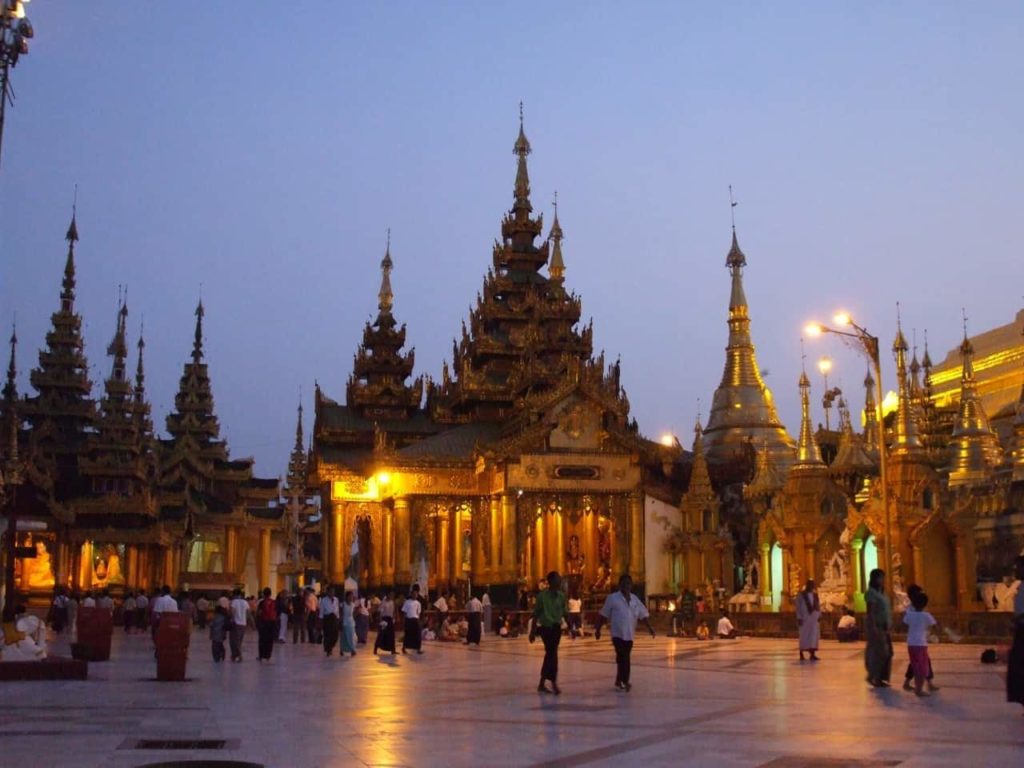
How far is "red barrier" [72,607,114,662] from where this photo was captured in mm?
21922

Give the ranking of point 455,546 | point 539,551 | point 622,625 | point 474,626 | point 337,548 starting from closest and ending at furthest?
point 622,625, point 474,626, point 337,548, point 455,546, point 539,551

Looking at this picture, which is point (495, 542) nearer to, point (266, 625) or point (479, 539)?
point (479, 539)

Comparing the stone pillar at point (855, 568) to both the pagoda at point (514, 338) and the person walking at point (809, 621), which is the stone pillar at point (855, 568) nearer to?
the person walking at point (809, 621)

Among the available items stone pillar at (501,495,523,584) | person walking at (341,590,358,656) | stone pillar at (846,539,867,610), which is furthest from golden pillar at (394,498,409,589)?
person walking at (341,590,358,656)

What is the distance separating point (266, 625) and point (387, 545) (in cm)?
2092

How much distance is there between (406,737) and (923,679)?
6.61 metres

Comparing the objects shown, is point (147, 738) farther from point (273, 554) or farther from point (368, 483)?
point (273, 554)

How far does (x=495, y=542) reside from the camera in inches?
1714

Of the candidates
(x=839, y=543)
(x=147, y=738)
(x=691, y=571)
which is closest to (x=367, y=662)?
(x=147, y=738)

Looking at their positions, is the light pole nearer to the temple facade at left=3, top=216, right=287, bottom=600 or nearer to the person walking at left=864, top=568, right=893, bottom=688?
the person walking at left=864, top=568, right=893, bottom=688

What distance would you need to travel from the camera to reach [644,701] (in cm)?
1349

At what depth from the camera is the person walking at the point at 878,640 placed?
15.3 m

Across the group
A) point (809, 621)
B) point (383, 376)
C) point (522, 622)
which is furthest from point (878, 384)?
point (383, 376)

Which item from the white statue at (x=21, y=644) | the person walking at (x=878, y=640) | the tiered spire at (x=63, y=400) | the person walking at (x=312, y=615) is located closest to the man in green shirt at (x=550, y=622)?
the person walking at (x=878, y=640)
